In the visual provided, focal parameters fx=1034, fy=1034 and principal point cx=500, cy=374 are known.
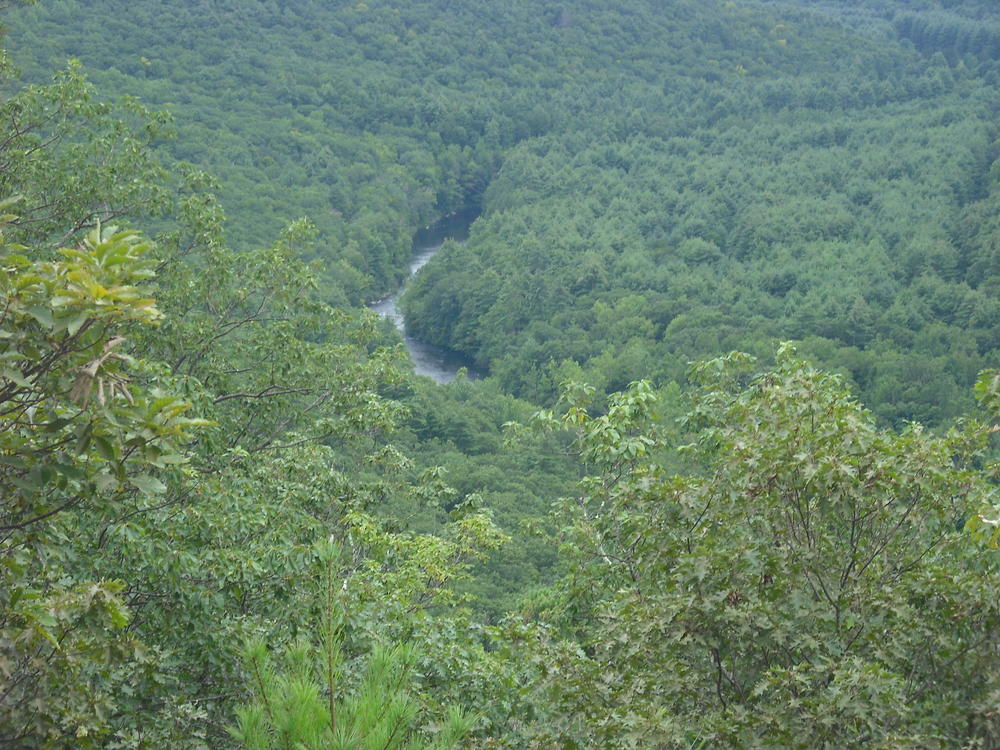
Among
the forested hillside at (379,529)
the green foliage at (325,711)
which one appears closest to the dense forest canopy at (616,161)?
the forested hillside at (379,529)

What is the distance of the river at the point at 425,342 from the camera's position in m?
62.5

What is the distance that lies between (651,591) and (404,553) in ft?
19.9

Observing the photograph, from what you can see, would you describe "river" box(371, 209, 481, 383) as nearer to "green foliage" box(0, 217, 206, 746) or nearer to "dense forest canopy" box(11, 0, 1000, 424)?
"dense forest canopy" box(11, 0, 1000, 424)

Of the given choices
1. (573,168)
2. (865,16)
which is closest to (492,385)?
(573,168)

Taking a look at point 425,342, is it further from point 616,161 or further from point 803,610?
point 803,610

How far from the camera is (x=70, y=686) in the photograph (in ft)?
17.4

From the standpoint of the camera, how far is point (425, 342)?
67.4m

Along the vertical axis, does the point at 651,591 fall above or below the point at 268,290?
above

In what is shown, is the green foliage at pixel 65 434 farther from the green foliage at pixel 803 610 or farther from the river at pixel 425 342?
the river at pixel 425 342

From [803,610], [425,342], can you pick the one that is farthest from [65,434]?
[425,342]

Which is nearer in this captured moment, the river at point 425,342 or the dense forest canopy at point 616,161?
the dense forest canopy at point 616,161

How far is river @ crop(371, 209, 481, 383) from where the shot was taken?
62.5 m

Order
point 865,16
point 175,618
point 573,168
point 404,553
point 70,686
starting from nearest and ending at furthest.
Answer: point 70,686
point 175,618
point 404,553
point 573,168
point 865,16

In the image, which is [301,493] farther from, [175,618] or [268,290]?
[268,290]
